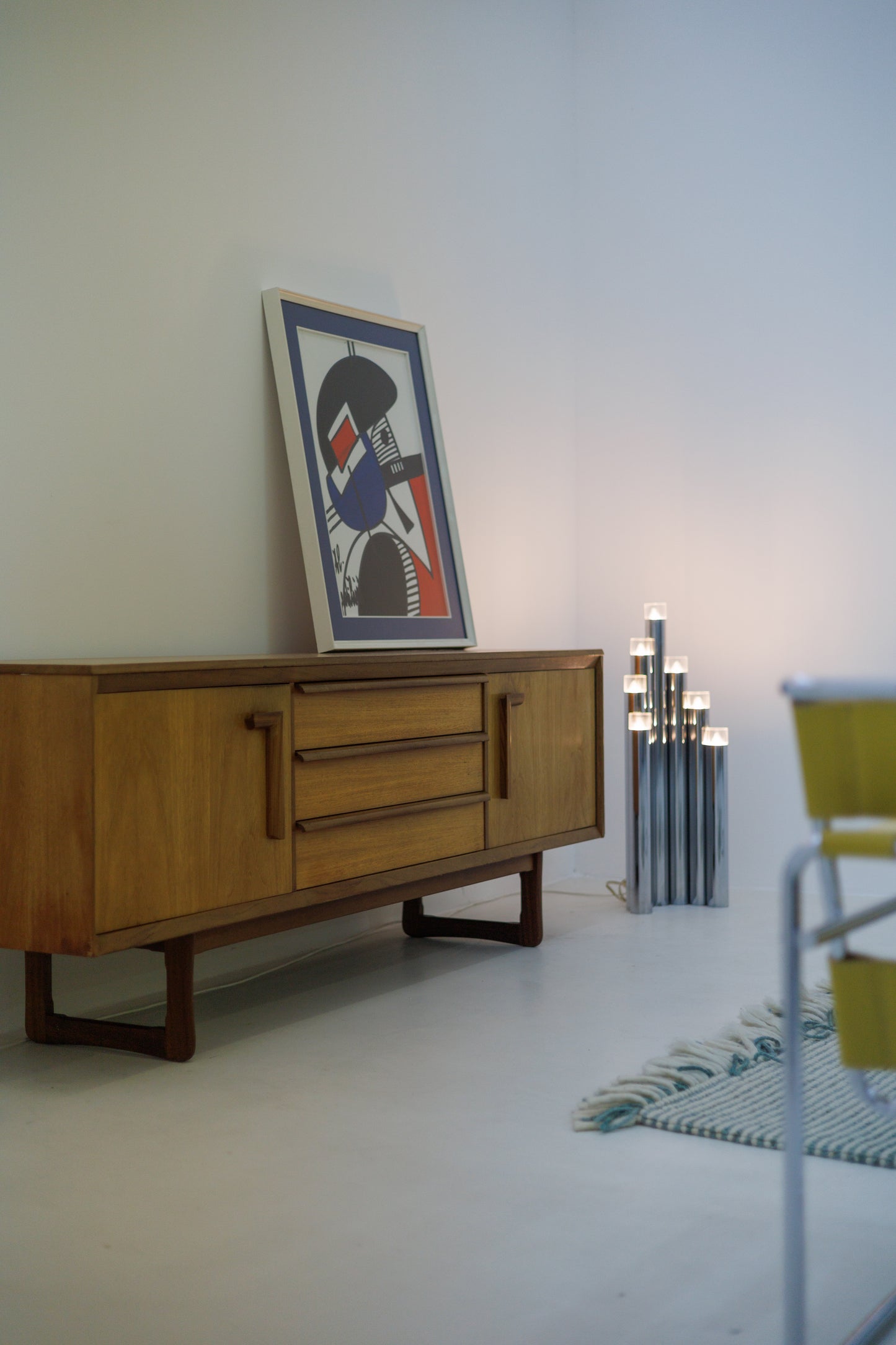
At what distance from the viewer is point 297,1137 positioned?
2.08m

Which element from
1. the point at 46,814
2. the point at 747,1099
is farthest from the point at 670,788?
the point at 46,814

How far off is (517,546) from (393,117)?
4.70 feet

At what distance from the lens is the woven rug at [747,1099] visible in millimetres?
2037

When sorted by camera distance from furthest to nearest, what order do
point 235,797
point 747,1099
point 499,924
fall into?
point 499,924 → point 235,797 → point 747,1099

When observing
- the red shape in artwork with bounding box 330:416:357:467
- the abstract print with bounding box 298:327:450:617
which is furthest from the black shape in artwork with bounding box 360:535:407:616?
the red shape in artwork with bounding box 330:416:357:467

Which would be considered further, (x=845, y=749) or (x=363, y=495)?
(x=363, y=495)

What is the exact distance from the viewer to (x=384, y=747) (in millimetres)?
2889

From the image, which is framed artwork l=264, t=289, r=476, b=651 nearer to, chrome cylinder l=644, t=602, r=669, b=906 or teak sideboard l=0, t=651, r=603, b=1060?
teak sideboard l=0, t=651, r=603, b=1060

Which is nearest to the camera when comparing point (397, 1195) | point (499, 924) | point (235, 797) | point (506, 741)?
point (397, 1195)

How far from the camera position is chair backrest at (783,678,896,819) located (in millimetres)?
1121

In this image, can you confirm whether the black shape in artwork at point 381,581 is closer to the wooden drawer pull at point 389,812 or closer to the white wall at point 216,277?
the white wall at point 216,277

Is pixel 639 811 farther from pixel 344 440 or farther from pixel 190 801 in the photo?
pixel 190 801

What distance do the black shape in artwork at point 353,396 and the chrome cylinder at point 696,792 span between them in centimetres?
138

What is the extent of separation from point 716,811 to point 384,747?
1.56 metres
